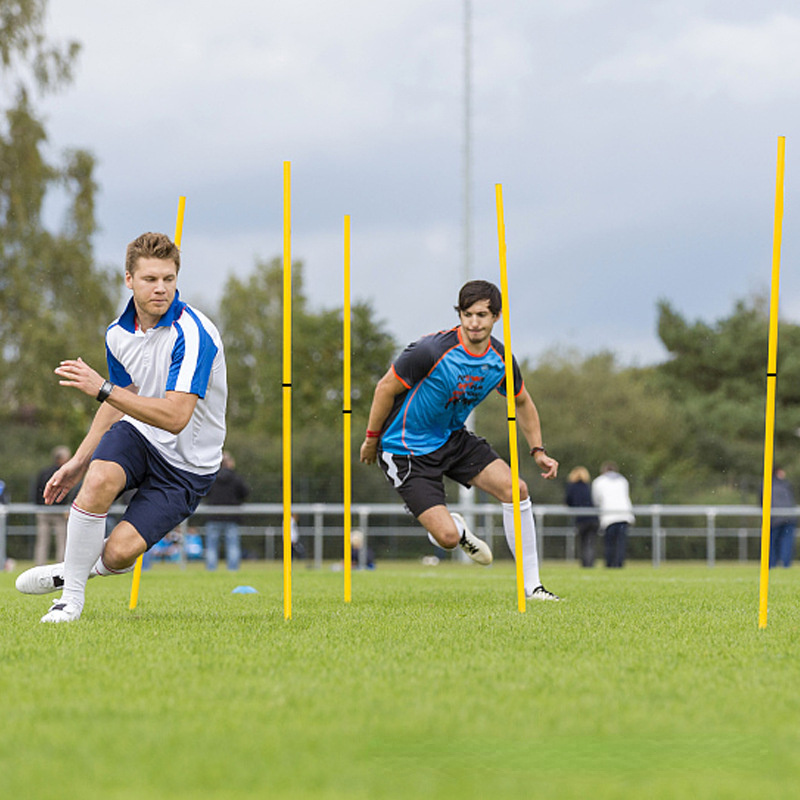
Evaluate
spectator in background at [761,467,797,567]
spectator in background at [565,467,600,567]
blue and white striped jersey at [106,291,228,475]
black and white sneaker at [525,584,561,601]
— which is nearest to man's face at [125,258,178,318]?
blue and white striped jersey at [106,291,228,475]

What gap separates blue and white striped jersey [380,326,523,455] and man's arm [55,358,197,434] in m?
2.18

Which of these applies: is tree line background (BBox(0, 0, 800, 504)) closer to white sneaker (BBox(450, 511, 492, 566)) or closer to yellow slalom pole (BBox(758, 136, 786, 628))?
white sneaker (BBox(450, 511, 492, 566))

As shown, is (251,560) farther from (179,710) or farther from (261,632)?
(179,710)

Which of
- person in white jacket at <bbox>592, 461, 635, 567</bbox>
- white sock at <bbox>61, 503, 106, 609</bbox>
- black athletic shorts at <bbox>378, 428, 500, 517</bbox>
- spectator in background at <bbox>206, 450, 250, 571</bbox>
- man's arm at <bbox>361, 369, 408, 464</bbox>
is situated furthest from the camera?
person in white jacket at <bbox>592, 461, 635, 567</bbox>

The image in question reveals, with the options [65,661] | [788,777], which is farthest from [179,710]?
[788,777]

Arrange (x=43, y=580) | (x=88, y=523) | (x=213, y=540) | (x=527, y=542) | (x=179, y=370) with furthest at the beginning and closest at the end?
(x=213, y=540) < (x=527, y=542) < (x=43, y=580) < (x=88, y=523) < (x=179, y=370)

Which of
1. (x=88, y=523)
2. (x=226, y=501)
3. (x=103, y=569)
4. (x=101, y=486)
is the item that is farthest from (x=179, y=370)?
(x=226, y=501)

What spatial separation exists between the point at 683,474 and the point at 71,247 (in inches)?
1023

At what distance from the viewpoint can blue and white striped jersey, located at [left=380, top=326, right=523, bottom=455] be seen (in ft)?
25.7

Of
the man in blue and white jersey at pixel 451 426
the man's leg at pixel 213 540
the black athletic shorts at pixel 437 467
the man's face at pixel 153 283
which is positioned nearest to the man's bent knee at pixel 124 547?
the man's face at pixel 153 283

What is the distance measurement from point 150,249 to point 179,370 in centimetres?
63

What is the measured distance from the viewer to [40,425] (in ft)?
134

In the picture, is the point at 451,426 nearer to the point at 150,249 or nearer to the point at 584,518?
the point at 150,249

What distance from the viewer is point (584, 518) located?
21.8 metres
